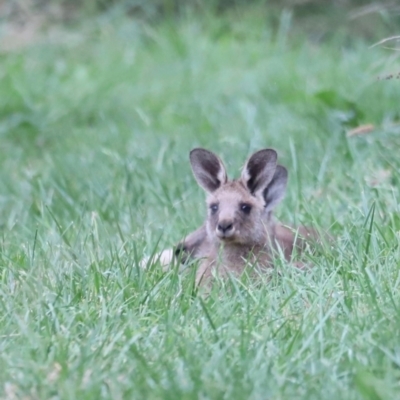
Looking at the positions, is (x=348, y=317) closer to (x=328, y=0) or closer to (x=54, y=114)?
(x=54, y=114)

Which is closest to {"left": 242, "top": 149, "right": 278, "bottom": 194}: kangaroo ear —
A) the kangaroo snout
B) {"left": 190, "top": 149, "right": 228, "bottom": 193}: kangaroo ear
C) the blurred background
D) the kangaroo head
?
the kangaroo head

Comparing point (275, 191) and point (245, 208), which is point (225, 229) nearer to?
point (245, 208)

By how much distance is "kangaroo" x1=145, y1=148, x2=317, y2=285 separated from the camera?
5.06 meters

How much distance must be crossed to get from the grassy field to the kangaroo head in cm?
23

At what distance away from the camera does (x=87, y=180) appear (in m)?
6.52

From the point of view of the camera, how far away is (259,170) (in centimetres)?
536

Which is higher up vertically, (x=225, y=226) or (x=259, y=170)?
(x=259, y=170)

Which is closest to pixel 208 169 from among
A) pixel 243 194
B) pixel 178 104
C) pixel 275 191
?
pixel 243 194

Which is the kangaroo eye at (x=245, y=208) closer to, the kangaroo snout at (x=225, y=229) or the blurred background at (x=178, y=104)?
the kangaroo snout at (x=225, y=229)

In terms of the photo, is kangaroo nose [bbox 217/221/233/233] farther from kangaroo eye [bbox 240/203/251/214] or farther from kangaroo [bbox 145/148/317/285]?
kangaroo eye [bbox 240/203/251/214]

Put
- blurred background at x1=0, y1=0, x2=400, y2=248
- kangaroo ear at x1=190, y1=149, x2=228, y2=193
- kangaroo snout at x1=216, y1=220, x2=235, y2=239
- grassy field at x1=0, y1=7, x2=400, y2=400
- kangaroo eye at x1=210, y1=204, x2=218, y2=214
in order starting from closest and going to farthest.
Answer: grassy field at x1=0, y1=7, x2=400, y2=400 < kangaroo snout at x1=216, y1=220, x2=235, y2=239 < kangaroo eye at x1=210, y1=204, x2=218, y2=214 < kangaroo ear at x1=190, y1=149, x2=228, y2=193 < blurred background at x1=0, y1=0, x2=400, y2=248

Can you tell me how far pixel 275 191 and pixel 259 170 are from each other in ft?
0.48

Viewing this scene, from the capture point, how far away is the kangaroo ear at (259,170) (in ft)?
17.3

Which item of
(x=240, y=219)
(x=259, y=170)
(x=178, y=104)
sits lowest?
(x=178, y=104)
